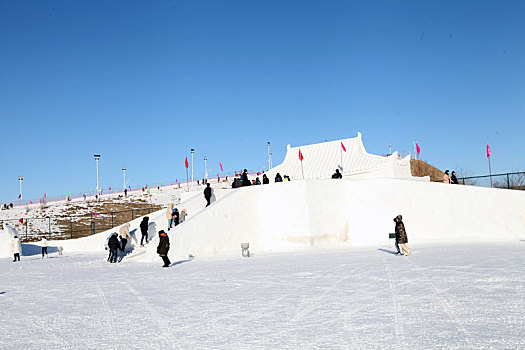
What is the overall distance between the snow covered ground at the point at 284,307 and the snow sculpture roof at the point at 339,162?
12356mm

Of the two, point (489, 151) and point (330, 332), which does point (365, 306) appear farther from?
point (489, 151)

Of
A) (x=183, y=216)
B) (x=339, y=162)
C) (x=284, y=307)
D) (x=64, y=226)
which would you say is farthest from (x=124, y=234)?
(x=64, y=226)

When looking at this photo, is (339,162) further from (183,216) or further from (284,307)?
(284,307)

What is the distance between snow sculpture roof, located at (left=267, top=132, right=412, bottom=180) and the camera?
972 inches

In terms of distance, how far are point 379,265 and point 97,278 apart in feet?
24.5

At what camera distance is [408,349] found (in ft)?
15.5

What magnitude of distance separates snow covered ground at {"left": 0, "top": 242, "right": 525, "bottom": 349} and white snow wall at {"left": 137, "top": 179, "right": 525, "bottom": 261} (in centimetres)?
622

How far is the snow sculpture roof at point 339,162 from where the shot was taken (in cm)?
2469

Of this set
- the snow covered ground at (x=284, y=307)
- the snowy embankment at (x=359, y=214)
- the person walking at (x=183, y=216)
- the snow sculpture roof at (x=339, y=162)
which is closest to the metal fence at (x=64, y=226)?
the snow sculpture roof at (x=339, y=162)

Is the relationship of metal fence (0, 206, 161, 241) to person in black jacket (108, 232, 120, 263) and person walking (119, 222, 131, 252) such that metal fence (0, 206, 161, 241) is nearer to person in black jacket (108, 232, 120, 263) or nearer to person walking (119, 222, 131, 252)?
person walking (119, 222, 131, 252)

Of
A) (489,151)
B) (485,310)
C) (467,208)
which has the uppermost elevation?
(489,151)


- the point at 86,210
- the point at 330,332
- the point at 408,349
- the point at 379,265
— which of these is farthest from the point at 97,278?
the point at 86,210

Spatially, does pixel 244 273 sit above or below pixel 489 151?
below

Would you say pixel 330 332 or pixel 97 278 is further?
pixel 97 278
